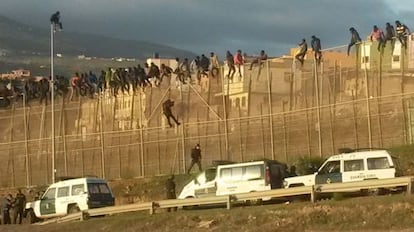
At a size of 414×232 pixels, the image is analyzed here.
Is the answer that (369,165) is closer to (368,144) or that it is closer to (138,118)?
(368,144)

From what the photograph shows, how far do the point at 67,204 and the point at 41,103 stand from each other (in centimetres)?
2441

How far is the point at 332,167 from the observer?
108 feet

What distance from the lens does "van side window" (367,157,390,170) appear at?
31.5 meters

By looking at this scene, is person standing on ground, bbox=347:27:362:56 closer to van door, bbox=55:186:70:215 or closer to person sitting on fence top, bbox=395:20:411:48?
person sitting on fence top, bbox=395:20:411:48

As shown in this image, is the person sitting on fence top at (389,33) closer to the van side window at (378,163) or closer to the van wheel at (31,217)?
the van side window at (378,163)

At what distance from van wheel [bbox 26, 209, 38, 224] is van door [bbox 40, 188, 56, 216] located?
0.57m

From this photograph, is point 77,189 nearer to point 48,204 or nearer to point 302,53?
point 48,204

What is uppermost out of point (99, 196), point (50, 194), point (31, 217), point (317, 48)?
point (317, 48)

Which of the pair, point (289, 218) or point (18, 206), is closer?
point (289, 218)

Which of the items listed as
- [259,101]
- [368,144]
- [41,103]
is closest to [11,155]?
[41,103]

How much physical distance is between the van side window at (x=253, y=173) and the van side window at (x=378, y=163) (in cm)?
454

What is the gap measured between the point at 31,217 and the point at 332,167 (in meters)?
14.5

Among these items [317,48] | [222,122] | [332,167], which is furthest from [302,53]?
[332,167]

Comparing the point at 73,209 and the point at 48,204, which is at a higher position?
the point at 48,204
